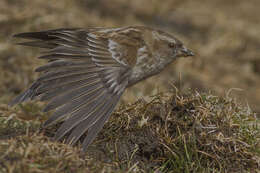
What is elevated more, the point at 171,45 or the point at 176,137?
the point at 171,45

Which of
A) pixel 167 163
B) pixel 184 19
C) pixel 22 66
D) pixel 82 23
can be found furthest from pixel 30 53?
pixel 184 19

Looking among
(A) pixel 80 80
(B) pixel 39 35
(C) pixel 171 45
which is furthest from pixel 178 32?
(A) pixel 80 80

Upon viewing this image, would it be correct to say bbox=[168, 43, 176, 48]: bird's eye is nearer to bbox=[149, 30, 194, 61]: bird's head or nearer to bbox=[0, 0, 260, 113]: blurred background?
bbox=[149, 30, 194, 61]: bird's head

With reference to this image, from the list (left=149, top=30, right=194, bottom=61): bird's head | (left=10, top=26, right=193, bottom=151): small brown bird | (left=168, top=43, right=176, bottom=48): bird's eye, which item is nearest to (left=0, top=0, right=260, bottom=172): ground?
(left=10, top=26, right=193, bottom=151): small brown bird

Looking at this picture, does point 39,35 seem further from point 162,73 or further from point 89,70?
point 162,73

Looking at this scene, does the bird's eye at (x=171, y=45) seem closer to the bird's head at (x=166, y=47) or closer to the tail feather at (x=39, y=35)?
the bird's head at (x=166, y=47)

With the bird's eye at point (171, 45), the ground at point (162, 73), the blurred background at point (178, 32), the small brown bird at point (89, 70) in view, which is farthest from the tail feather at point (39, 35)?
the blurred background at point (178, 32)

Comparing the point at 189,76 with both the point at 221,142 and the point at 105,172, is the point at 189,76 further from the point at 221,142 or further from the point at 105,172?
the point at 105,172
